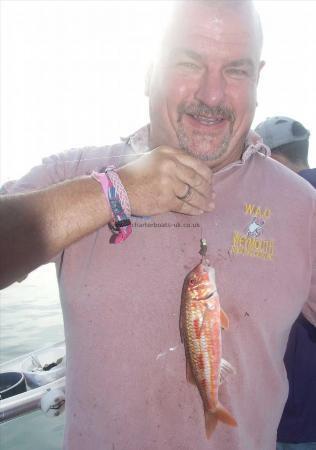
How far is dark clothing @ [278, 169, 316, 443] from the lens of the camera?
3.92 meters

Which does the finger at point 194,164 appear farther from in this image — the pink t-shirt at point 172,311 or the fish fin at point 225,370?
the fish fin at point 225,370

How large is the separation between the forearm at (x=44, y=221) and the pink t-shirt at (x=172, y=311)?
0.52 meters

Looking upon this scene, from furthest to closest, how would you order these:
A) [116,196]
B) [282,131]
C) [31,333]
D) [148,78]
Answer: [31,333]
[282,131]
[148,78]
[116,196]

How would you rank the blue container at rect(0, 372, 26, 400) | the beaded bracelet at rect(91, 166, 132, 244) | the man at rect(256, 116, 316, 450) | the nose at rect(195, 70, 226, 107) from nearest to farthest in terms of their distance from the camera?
the beaded bracelet at rect(91, 166, 132, 244)
the nose at rect(195, 70, 226, 107)
the man at rect(256, 116, 316, 450)
the blue container at rect(0, 372, 26, 400)

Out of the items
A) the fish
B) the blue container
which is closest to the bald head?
the fish

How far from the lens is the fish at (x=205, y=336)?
212 centimetres

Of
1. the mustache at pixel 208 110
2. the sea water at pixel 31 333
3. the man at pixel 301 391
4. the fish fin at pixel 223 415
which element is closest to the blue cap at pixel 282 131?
the man at pixel 301 391

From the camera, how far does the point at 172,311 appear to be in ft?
7.63

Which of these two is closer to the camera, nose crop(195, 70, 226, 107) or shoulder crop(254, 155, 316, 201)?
nose crop(195, 70, 226, 107)

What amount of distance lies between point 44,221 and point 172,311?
3.14ft

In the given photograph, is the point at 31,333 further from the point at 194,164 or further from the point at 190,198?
the point at 194,164

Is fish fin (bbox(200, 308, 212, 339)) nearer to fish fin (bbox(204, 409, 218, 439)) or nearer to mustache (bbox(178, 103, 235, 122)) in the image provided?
fish fin (bbox(204, 409, 218, 439))

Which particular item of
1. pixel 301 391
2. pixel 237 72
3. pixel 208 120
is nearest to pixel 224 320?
pixel 208 120

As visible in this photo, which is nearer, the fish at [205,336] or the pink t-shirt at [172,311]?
the fish at [205,336]
